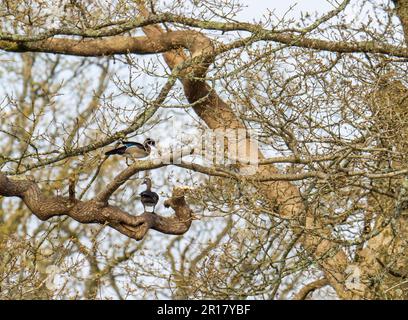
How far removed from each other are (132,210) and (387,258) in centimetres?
642

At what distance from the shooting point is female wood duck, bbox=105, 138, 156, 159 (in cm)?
886

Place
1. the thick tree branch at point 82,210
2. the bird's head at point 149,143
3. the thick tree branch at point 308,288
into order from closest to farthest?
1. the thick tree branch at point 82,210
2. the bird's head at point 149,143
3. the thick tree branch at point 308,288

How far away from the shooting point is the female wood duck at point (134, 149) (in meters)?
8.86

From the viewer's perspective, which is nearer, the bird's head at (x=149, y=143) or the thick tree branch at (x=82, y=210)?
the thick tree branch at (x=82, y=210)

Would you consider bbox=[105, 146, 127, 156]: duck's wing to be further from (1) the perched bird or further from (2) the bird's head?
(1) the perched bird

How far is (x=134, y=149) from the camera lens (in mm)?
8938

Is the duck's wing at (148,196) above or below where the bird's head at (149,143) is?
below

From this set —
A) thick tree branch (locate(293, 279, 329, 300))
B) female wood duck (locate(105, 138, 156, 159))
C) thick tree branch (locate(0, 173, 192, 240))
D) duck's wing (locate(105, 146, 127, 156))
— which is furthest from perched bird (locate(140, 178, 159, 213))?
thick tree branch (locate(293, 279, 329, 300))

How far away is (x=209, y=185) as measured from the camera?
9695 mm

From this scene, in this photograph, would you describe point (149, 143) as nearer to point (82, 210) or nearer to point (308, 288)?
point (82, 210)

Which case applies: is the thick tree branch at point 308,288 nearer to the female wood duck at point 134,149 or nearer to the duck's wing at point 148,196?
the duck's wing at point 148,196

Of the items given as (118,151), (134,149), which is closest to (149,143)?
(134,149)

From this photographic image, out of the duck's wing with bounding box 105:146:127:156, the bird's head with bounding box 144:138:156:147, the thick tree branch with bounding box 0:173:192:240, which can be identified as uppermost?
the bird's head with bounding box 144:138:156:147

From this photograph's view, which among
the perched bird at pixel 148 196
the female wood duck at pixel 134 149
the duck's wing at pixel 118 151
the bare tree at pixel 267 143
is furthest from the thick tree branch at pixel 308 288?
the duck's wing at pixel 118 151
